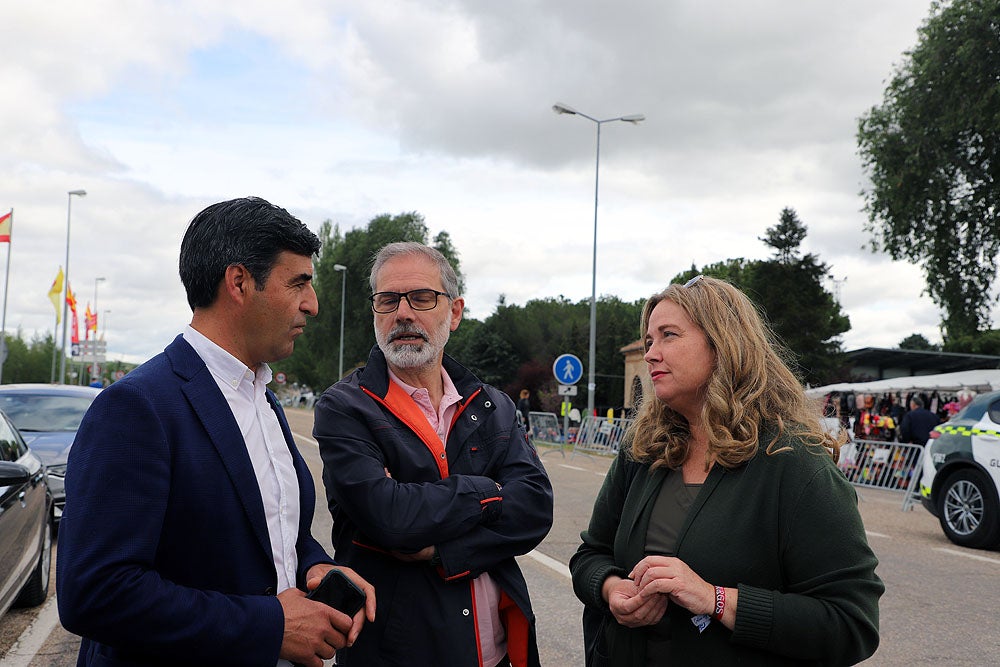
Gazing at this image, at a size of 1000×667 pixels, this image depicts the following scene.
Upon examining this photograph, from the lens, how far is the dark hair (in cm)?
220

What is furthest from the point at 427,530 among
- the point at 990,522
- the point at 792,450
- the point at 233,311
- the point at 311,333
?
the point at 311,333

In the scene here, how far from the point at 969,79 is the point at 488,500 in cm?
2578

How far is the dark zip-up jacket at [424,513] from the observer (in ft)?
8.55

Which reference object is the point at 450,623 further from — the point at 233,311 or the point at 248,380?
the point at 233,311

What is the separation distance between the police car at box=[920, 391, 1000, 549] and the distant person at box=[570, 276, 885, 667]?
836 centimetres

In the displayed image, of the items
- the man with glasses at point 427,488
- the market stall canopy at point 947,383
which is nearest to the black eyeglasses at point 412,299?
the man with glasses at point 427,488

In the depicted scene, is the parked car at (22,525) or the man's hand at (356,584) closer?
the man's hand at (356,584)

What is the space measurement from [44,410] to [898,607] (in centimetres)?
869

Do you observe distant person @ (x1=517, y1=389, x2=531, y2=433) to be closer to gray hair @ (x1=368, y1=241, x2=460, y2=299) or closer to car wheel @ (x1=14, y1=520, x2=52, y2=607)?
car wheel @ (x1=14, y1=520, x2=52, y2=607)

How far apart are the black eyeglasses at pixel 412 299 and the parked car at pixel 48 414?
268 inches

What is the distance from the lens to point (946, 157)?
25250 millimetres

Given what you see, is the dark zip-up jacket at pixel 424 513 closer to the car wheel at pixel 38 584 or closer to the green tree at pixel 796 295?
the car wheel at pixel 38 584

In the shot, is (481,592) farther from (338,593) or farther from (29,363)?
(29,363)

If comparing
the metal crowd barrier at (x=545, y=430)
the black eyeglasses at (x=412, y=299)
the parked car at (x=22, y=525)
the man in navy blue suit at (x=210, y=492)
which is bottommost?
the metal crowd barrier at (x=545, y=430)
